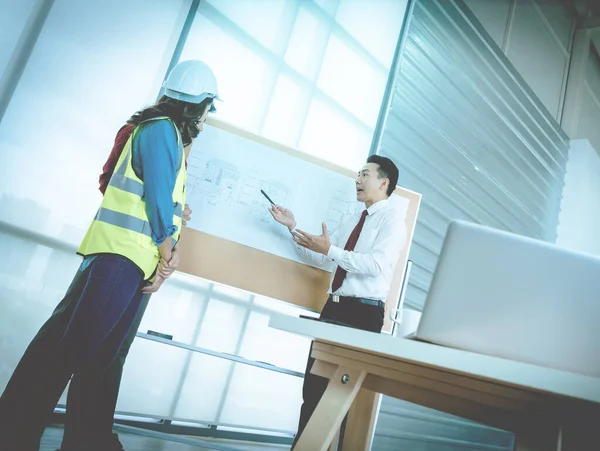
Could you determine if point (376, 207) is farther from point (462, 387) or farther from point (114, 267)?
point (462, 387)

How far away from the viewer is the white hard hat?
1.52 meters

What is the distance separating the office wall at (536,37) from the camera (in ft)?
13.4

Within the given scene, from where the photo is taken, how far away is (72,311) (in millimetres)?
1293

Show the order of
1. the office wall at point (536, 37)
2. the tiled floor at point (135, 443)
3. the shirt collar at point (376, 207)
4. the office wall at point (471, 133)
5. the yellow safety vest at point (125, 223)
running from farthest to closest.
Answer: the office wall at point (536, 37) < the office wall at point (471, 133) < the shirt collar at point (376, 207) < the tiled floor at point (135, 443) < the yellow safety vest at point (125, 223)

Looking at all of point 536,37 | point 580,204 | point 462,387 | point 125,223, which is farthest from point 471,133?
point 462,387

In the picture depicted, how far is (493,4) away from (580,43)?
6.18 feet

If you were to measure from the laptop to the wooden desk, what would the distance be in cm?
6

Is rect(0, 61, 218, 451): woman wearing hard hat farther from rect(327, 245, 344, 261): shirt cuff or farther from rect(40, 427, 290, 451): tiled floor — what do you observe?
rect(327, 245, 344, 261): shirt cuff

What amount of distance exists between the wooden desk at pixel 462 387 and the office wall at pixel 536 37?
4.01 meters

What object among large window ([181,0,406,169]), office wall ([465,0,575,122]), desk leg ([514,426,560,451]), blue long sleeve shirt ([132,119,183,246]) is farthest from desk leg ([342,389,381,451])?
office wall ([465,0,575,122])

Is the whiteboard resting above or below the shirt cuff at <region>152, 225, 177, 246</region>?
above

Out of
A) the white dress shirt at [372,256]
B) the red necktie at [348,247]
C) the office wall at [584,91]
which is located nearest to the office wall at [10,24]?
the white dress shirt at [372,256]

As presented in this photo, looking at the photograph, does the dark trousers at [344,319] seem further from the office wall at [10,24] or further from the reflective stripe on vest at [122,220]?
the office wall at [10,24]

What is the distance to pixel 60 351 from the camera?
1166mm
